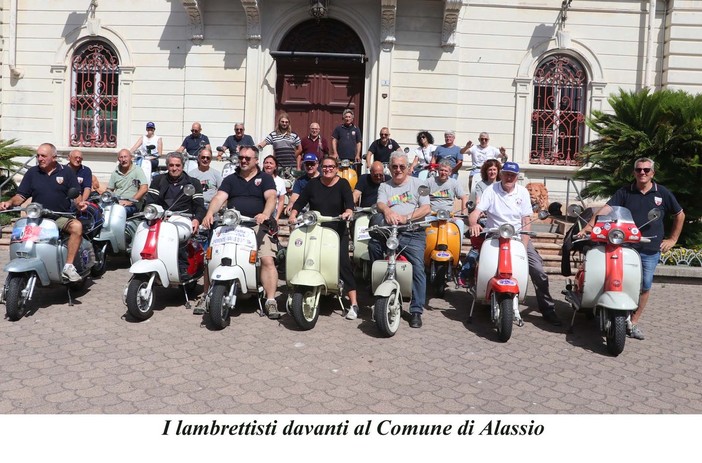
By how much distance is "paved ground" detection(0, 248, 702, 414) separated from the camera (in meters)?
4.53

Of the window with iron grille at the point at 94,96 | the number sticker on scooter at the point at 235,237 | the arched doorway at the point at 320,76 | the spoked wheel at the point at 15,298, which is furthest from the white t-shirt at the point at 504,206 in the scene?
the window with iron grille at the point at 94,96

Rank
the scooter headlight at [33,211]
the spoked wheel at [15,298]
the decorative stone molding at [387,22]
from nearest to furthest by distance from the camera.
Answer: the spoked wheel at [15,298] → the scooter headlight at [33,211] → the decorative stone molding at [387,22]

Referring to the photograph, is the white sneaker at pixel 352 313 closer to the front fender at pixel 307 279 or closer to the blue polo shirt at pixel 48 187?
the front fender at pixel 307 279

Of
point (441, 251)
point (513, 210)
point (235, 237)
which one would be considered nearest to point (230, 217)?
point (235, 237)

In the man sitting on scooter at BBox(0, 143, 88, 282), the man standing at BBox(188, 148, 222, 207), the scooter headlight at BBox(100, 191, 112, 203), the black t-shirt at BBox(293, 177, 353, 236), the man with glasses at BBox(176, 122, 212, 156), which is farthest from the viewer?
the man with glasses at BBox(176, 122, 212, 156)

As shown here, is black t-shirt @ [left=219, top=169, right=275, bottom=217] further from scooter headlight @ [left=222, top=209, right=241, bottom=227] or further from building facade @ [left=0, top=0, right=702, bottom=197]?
building facade @ [left=0, top=0, right=702, bottom=197]

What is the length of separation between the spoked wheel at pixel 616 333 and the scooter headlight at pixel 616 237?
27.4 inches

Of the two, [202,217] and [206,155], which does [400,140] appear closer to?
[206,155]

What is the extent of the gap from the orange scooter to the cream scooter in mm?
1429

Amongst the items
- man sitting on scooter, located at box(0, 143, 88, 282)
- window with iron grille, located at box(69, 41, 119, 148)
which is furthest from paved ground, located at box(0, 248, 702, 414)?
window with iron grille, located at box(69, 41, 119, 148)

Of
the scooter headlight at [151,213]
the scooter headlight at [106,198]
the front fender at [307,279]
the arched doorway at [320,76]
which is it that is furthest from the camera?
the arched doorway at [320,76]

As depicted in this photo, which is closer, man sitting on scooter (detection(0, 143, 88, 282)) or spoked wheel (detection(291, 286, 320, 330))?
spoked wheel (detection(291, 286, 320, 330))

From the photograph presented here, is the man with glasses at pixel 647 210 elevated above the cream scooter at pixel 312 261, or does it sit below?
above

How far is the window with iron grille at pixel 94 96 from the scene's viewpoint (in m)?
14.6
